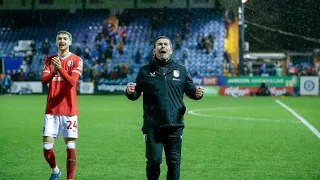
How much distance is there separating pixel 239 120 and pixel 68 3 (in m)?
A: 38.6

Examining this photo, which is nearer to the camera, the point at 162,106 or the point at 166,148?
the point at 162,106

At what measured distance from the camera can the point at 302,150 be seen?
11.2 m

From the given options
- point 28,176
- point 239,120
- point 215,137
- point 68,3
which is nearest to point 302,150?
point 215,137

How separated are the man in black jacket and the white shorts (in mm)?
1360

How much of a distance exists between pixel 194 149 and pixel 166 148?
4.90 metres

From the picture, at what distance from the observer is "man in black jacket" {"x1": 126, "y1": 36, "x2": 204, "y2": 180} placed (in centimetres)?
640

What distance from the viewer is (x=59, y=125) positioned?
7.54 meters

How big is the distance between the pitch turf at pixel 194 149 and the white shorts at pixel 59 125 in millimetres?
989

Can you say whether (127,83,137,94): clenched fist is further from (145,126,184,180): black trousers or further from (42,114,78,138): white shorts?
(42,114,78,138): white shorts

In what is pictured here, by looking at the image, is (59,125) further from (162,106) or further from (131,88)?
(162,106)

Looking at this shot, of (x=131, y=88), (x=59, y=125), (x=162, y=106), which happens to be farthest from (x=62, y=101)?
(x=162, y=106)

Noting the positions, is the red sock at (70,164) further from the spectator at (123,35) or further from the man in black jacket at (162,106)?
the spectator at (123,35)

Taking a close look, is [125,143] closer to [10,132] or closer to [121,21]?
[10,132]

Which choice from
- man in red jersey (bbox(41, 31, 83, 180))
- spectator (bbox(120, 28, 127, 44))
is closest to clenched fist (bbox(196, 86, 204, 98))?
man in red jersey (bbox(41, 31, 83, 180))
